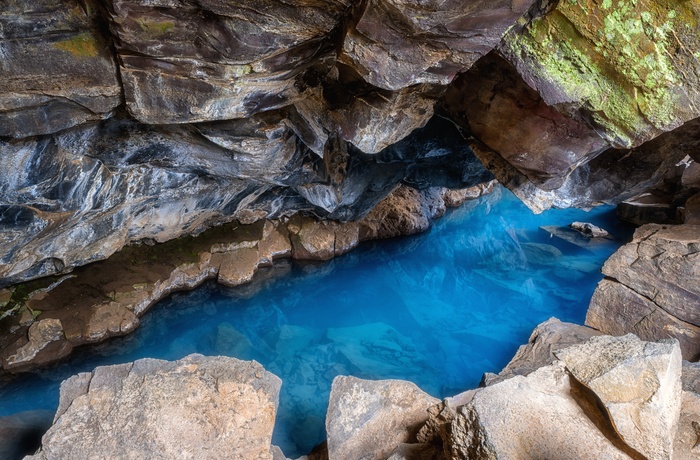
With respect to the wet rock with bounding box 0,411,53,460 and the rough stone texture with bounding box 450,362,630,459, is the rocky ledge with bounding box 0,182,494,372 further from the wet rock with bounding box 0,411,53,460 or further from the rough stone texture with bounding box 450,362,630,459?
the rough stone texture with bounding box 450,362,630,459

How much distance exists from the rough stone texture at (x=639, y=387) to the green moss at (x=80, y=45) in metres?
5.12

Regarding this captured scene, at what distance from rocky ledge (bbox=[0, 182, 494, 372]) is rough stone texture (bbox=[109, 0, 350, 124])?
583 centimetres

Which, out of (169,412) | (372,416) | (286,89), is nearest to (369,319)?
(372,416)

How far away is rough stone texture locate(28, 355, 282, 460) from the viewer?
3.62 m

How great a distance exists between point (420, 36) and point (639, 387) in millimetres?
3442

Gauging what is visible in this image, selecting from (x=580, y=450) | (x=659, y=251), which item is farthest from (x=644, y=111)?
(x=659, y=251)

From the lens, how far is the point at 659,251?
6.92m

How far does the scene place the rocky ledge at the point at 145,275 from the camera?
761 cm

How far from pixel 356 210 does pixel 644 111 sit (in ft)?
28.0

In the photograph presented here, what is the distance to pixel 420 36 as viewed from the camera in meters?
3.42

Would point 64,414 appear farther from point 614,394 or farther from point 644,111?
point 644,111

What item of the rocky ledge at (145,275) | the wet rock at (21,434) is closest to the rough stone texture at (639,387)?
the wet rock at (21,434)

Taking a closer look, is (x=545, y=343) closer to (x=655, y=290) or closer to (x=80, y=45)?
(x=655, y=290)

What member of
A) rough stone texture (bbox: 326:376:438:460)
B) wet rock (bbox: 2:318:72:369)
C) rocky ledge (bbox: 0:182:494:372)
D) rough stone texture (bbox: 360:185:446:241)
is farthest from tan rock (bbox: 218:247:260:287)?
rough stone texture (bbox: 326:376:438:460)
